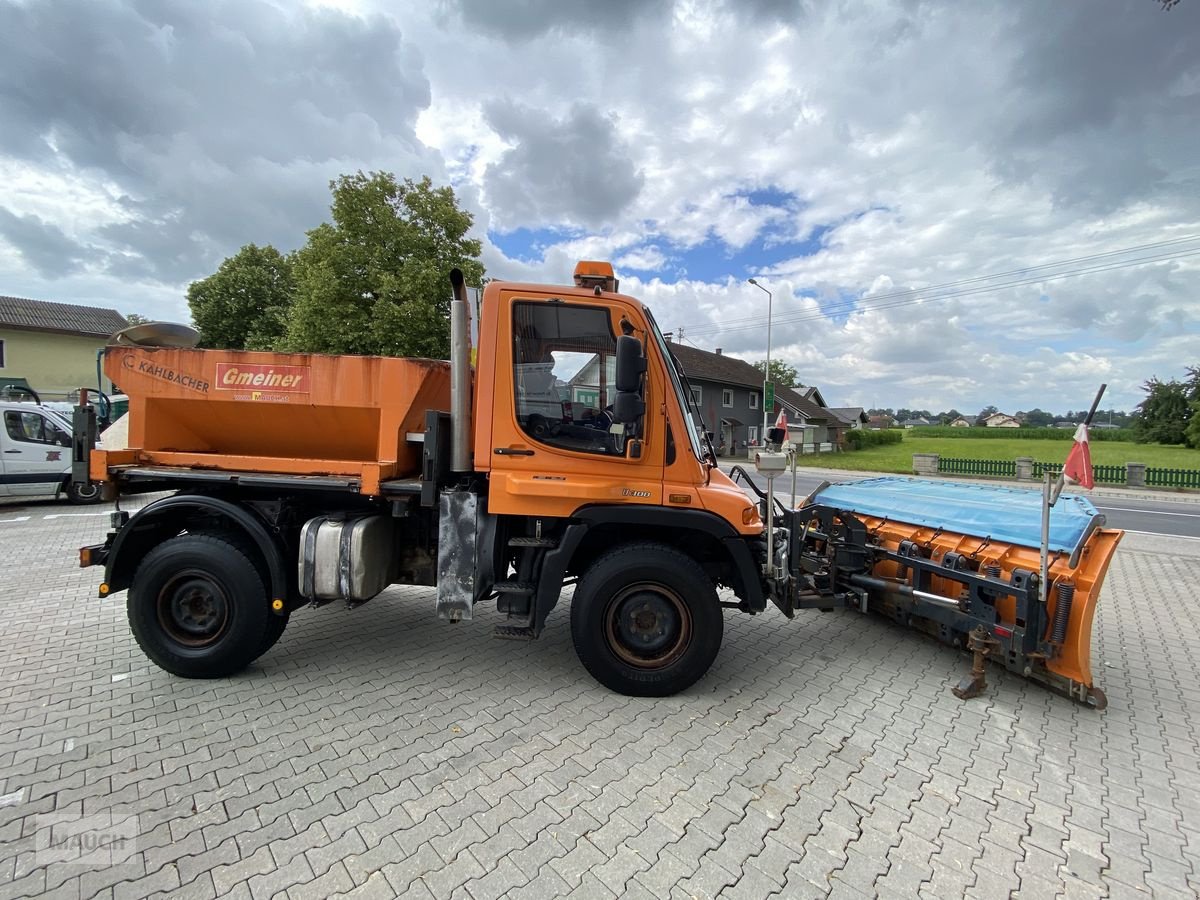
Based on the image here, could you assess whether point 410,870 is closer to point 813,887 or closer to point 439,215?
point 813,887

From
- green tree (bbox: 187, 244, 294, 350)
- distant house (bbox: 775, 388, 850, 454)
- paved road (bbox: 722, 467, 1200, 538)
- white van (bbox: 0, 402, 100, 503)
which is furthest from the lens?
distant house (bbox: 775, 388, 850, 454)

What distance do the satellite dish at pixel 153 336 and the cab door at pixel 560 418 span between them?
2.30 meters

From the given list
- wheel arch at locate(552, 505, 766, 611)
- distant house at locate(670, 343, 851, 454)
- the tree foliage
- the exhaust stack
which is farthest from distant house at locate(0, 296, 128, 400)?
the tree foliage

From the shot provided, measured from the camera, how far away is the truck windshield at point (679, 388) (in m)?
3.59

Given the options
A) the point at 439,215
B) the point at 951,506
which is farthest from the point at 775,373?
the point at 951,506

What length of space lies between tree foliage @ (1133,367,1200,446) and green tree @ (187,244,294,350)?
62.7m

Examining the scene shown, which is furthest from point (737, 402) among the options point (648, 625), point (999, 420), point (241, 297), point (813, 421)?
point (999, 420)

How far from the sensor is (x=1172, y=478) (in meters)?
18.9

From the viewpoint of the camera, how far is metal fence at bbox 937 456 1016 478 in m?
22.7

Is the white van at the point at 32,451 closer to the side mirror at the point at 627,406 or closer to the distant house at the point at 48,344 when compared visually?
the side mirror at the point at 627,406

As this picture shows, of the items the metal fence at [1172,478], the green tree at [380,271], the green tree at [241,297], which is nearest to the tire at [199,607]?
the green tree at [380,271]

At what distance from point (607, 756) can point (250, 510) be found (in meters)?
2.83

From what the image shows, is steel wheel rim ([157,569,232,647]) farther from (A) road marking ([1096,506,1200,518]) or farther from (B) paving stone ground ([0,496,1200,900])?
(A) road marking ([1096,506,1200,518])

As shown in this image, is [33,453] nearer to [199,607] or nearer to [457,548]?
[199,607]
